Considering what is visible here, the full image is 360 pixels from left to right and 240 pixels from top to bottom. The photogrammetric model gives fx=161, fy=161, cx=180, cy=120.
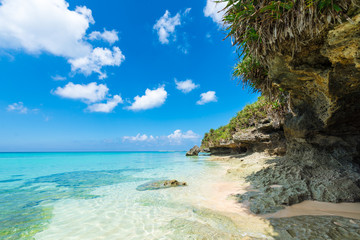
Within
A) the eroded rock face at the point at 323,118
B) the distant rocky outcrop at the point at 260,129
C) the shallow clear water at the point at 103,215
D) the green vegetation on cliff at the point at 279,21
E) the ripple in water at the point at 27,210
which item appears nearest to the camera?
the green vegetation on cliff at the point at 279,21

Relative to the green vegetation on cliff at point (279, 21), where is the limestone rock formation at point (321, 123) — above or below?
below

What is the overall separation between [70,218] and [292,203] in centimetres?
677

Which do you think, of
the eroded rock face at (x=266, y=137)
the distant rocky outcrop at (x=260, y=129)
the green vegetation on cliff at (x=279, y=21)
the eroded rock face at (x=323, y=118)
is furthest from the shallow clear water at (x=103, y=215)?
the eroded rock face at (x=266, y=137)

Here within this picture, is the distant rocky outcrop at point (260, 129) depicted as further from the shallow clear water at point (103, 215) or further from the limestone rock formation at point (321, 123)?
the shallow clear water at point (103, 215)

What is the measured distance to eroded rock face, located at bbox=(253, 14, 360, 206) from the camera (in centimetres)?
358

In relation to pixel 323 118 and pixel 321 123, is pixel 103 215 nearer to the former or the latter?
pixel 323 118

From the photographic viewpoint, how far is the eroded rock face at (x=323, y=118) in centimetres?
358

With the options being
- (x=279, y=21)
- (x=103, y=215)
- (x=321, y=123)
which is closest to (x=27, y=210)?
(x=103, y=215)

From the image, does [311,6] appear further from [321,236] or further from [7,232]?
[7,232]

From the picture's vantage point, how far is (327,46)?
3498mm

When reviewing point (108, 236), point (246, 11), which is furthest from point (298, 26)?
point (108, 236)

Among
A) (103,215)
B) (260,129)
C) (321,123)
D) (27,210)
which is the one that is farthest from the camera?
(260,129)

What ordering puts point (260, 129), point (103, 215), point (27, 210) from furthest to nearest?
point (260, 129) < point (27, 210) < point (103, 215)

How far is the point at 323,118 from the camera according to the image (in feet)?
18.5
